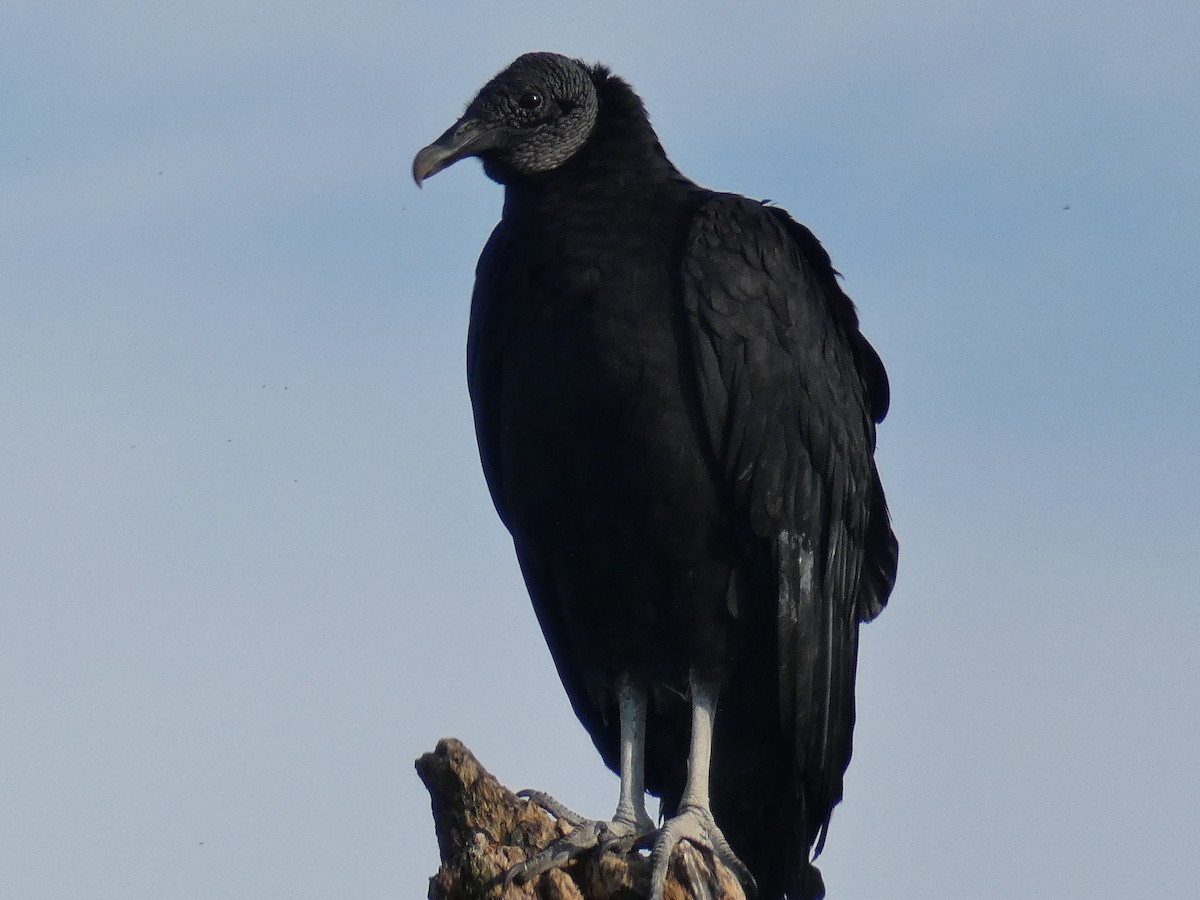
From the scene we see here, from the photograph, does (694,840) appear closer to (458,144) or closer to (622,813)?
(622,813)

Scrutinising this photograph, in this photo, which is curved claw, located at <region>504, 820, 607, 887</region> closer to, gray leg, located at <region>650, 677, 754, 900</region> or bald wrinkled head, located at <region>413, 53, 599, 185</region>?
gray leg, located at <region>650, 677, 754, 900</region>

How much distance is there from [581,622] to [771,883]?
36.0 inches

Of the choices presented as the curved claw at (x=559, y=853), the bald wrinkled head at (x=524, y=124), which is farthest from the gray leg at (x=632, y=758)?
the bald wrinkled head at (x=524, y=124)

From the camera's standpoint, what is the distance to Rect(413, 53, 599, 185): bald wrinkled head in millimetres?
4824

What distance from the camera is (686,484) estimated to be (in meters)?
4.27

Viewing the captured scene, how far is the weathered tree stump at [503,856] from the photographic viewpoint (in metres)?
3.72

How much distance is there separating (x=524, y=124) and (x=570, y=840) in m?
2.19

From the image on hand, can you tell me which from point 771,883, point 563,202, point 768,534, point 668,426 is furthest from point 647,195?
point 771,883

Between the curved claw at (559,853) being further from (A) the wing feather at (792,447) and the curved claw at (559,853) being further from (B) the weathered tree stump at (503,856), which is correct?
(A) the wing feather at (792,447)

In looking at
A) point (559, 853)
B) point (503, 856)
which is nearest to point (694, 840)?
point (559, 853)

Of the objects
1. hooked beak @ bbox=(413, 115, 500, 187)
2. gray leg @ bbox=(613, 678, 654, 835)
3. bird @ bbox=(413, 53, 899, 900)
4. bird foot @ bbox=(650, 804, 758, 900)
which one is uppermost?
hooked beak @ bbox=(413, 115, 500, 187)

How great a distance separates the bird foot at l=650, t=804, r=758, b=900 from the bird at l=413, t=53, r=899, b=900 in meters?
0.01

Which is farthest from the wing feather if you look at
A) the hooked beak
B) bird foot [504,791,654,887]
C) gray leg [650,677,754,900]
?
the hooked beak

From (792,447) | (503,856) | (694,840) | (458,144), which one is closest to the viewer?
(503,856)
